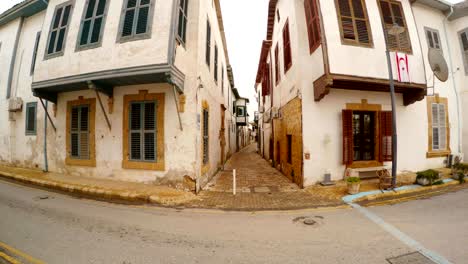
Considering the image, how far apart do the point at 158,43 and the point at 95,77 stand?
2.68 meters

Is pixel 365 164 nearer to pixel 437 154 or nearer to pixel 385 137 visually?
pixel 385 137

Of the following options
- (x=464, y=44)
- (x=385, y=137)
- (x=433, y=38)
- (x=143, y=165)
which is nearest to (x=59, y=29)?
(x=143, y=165)

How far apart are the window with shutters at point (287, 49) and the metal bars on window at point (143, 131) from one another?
22.1 feet

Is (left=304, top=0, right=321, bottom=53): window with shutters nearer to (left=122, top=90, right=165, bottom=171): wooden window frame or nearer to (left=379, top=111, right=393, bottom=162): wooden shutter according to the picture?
(left=379, top=111, right=393, bottom=162): wooden shutter

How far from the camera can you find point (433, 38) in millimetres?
9914

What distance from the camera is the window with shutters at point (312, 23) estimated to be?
721 cm

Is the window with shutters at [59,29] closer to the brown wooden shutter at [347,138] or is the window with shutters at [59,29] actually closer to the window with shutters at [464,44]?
the brown wooden shutter at [347,138]

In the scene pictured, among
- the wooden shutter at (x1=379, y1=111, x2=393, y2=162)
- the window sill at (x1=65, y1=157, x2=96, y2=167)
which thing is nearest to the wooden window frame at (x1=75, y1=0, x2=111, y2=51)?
the window sill at (x1=65, y1=157, x2=96, y2=167)

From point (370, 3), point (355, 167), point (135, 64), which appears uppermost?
point (370, 3)

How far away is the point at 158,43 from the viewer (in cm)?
623

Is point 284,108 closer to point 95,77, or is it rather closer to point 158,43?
point 158,43

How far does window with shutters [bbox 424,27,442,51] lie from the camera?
32.4 ft

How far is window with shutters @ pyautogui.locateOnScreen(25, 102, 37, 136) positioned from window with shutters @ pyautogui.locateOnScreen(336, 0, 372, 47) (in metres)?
15.4

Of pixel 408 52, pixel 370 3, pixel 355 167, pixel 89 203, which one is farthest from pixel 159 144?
pixel 408 52
